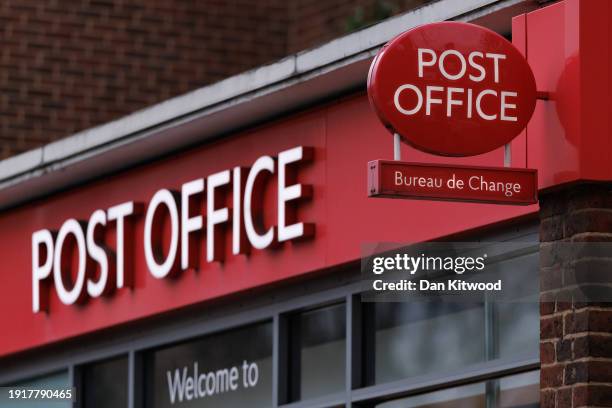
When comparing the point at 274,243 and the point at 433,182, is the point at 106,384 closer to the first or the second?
the point at 274,243

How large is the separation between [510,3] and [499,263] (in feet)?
5.29

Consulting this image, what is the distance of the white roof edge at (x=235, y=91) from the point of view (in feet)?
34.7

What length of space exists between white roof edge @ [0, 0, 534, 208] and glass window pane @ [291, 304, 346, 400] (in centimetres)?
149

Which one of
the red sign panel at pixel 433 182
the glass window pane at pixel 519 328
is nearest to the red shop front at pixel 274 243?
the glass window pane at pixel 519 328

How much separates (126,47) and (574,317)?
9247 millimetres

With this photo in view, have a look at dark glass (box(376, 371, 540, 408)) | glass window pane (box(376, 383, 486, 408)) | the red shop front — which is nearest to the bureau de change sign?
the red shop front

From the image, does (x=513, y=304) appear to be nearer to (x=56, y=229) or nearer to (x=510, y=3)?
(x=510, y=3)

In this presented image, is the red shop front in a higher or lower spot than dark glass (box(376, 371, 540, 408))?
higher

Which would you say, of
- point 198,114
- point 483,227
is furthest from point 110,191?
point 483,227

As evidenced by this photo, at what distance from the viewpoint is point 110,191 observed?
14.2m

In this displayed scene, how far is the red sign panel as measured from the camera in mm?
8977

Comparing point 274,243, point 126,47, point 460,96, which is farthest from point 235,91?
point 126,47

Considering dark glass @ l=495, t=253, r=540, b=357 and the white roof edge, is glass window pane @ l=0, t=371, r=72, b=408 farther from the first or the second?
dark glass @ l=495, t=253, r=540, b=357

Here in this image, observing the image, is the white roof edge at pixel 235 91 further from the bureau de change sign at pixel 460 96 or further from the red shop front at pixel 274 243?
the bureau de change sign at pixel 460 96
